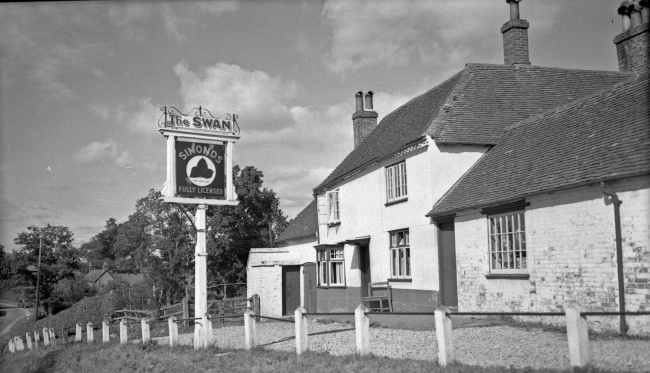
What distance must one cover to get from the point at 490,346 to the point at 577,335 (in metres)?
3.74

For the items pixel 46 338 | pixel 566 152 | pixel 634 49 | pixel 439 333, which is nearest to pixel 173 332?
pixel 439 333

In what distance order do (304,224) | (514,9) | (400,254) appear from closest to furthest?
(400,254)
(514,9)
(304,224)

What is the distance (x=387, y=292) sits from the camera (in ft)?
72.2

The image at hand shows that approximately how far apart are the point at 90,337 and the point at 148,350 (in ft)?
18.2

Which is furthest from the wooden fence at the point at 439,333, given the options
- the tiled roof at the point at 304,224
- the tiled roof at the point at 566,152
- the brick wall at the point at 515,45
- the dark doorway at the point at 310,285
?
the tiled roof at the point at 304,224

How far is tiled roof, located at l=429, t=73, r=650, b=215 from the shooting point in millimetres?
13086

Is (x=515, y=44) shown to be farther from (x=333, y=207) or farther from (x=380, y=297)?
(x=380, y=297)

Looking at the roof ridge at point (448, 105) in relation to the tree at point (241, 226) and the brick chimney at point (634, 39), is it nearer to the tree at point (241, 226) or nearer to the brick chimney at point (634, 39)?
the brick chimney at point (634, 39)

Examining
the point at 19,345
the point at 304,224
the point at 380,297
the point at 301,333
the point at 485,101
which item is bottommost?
the point at 19,345

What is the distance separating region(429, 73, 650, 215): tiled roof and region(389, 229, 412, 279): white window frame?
8.54 ft

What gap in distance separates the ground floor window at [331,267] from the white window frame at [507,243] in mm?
10688

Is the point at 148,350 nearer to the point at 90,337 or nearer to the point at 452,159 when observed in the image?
the point at 90,337

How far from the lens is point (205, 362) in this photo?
12.3 m

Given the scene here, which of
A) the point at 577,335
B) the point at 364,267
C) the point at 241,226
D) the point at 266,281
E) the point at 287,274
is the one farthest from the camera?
the point at 241,226
